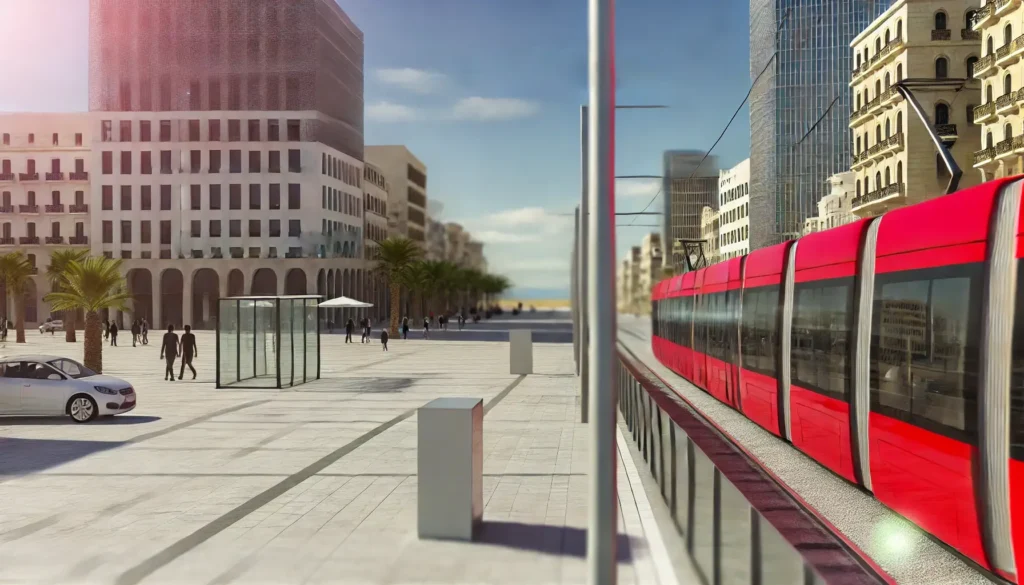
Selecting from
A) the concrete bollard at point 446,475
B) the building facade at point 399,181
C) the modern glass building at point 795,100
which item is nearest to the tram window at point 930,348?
the concrete bollard at point 446,475

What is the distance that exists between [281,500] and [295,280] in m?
81.6

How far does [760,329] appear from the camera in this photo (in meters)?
16.8

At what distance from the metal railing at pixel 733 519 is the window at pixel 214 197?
8276 centimetres

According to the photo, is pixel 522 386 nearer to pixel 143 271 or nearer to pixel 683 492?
pixel 683 492

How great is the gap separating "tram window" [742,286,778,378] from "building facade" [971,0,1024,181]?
104ft

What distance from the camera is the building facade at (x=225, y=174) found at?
91.1m

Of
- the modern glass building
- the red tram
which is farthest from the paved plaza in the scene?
the modern glass building

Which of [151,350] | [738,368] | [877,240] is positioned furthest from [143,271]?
[877,240]

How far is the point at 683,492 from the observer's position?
798 cm

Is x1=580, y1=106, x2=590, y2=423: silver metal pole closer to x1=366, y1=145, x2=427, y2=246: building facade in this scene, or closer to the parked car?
the parked car

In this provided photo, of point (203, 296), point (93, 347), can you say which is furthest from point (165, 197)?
point (93, 347)

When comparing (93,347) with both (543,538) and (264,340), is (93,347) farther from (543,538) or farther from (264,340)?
(543,538)

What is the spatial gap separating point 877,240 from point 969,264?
8.49 ft

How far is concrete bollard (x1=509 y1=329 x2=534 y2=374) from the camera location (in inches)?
1298
